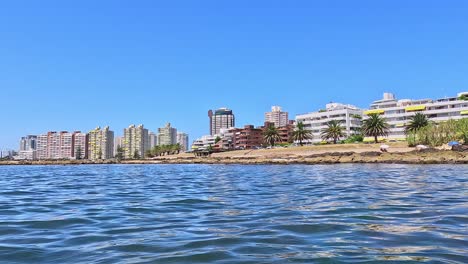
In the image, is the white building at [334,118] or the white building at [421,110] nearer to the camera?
the white building at [421,110]

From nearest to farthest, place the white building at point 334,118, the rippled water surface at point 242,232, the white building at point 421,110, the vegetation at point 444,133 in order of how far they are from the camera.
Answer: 1. the rippled water surface at point 242,232
2. the vegetation at point 444,133
3. the white building at point 421,110
4. the white building at point 334,118

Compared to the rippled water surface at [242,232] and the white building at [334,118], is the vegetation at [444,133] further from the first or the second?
the rippled water surface at [242,232]

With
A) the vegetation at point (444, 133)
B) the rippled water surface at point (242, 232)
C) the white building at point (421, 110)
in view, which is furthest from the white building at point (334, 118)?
the rippled water surface at point (242, 232)

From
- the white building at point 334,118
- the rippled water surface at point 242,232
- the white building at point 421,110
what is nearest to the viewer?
the rippled water surface at point 242,232

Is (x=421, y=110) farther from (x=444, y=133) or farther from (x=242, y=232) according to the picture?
(x=242, y=232)

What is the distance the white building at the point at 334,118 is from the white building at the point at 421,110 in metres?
9.91

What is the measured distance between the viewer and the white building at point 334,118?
529 feet

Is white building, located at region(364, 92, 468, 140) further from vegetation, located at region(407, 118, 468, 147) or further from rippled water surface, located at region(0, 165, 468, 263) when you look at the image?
rippled water surface, located at region(0, 165, 468, 263)

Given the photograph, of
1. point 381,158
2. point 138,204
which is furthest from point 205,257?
point 381,158

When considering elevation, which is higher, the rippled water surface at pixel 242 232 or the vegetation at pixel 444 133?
the vegetation at pixel 444 133

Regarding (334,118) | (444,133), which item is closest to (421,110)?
(334,118)

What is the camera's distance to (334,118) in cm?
16338

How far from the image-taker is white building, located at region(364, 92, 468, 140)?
132750 millimetres

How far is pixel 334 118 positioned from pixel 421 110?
111ft
